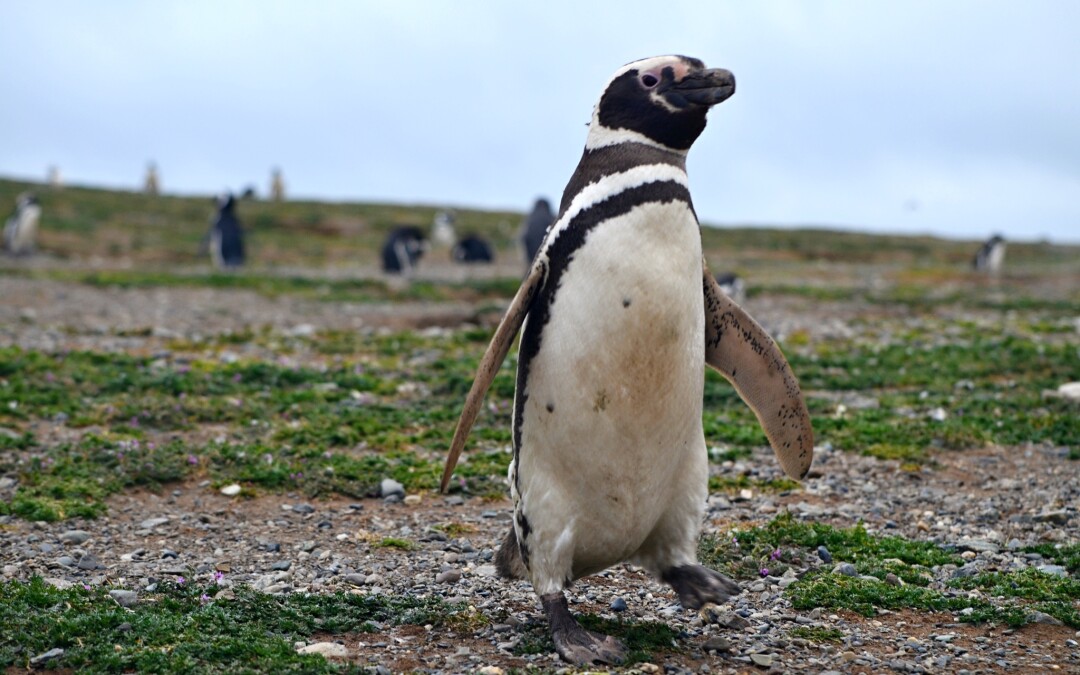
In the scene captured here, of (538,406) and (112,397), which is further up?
(538,406)

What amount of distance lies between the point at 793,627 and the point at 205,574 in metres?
2.46

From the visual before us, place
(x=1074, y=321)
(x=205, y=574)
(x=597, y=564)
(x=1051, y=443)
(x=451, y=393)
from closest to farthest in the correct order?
(x=597, y=564)
(x=205, y=574)
(x=1051, y=443)
(x=451, y=393)
(x=1074, y=321)

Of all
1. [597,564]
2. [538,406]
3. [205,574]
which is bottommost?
[205,574]

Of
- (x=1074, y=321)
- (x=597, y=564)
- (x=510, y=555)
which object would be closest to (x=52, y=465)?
(x=510, y=555)

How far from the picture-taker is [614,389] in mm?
4160

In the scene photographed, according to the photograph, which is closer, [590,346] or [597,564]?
[590,346]

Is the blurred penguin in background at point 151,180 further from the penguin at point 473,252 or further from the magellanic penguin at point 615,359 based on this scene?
the magellanic penguin at point 615,359

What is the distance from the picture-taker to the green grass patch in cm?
378

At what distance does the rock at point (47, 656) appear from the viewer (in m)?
3.82

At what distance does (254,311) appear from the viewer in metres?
15.5

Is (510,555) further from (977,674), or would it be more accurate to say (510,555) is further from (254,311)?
(254,311)

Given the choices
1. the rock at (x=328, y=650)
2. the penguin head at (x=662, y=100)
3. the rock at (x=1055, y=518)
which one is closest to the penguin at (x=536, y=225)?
the rock at (x=1055, y=518)

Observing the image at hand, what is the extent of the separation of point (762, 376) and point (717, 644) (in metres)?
1.22

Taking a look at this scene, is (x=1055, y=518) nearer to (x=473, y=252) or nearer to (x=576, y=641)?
(x=576, y=641)
